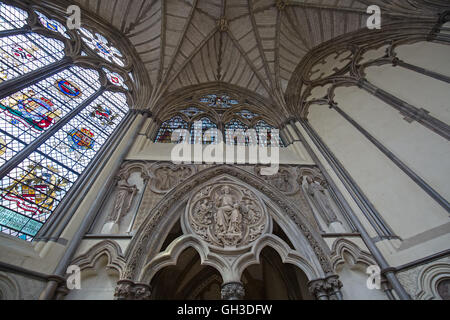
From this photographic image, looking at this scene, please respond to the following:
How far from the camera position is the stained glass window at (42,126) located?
3943 mm

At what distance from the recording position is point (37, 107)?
5.13 meters

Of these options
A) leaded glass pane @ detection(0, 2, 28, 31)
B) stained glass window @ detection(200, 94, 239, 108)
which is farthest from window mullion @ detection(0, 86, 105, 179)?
stained glass window @ detection(200, 94, 239, 108)

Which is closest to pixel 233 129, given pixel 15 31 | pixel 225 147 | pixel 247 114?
pixel 247 114

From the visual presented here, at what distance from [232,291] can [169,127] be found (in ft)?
20.4

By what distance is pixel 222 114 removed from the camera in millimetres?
9234

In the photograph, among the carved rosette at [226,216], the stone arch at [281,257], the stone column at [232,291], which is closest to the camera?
the stone column at [232,291]

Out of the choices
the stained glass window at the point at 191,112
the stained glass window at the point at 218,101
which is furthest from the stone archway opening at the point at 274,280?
the stained glass window at the point at 218,101

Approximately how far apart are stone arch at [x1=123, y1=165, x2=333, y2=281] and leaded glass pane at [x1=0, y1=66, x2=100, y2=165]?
2.86 meters

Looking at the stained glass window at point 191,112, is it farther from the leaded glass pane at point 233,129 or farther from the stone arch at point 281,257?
the stone arch at point 281,257

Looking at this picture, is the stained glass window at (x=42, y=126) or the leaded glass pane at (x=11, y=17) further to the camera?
the leaded glass pane at (x=11, y=17)

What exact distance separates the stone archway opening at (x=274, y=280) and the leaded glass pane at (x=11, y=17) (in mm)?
9259

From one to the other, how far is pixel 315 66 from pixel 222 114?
4952 mm

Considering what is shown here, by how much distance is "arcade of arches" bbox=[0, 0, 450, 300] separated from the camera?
3879mm
